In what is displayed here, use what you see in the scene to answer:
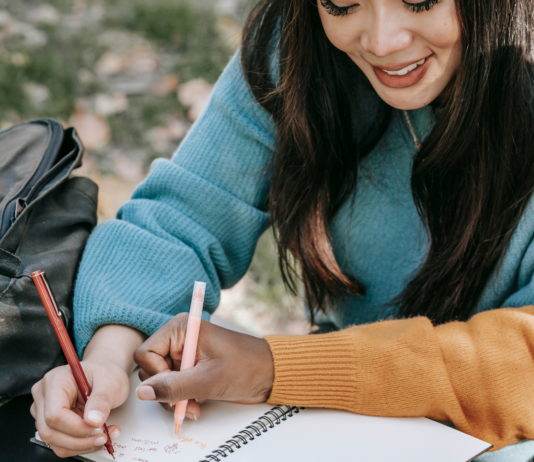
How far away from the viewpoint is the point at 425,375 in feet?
2.45

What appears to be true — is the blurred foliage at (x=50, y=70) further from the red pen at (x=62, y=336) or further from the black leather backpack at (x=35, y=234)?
the red pen at (x=62, y=336)

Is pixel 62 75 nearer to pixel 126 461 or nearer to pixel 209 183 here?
pixel 209 183

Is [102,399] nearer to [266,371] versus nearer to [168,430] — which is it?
[168,430]

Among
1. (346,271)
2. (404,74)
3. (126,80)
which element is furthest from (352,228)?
(126,80)

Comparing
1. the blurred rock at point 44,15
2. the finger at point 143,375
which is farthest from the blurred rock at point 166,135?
the finger at point 143,375

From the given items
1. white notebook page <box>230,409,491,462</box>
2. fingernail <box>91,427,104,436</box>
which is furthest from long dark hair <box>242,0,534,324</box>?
fingernail <box>91,427,104,436</box>

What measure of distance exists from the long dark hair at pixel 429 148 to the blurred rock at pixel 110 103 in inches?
52.0

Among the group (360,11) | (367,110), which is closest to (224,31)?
(367,110)

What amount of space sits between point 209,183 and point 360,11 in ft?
1.29

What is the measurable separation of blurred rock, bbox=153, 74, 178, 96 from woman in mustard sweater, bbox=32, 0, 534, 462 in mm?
1323

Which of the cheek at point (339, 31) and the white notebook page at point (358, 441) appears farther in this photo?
the cheek at point (339, 31)

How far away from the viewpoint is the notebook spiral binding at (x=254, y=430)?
2.12 feet

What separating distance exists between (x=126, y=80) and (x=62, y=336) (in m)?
1.84

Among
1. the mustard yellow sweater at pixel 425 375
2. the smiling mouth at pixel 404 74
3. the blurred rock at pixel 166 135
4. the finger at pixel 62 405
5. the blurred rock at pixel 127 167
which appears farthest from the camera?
the blurred rock at pixel 166 135
